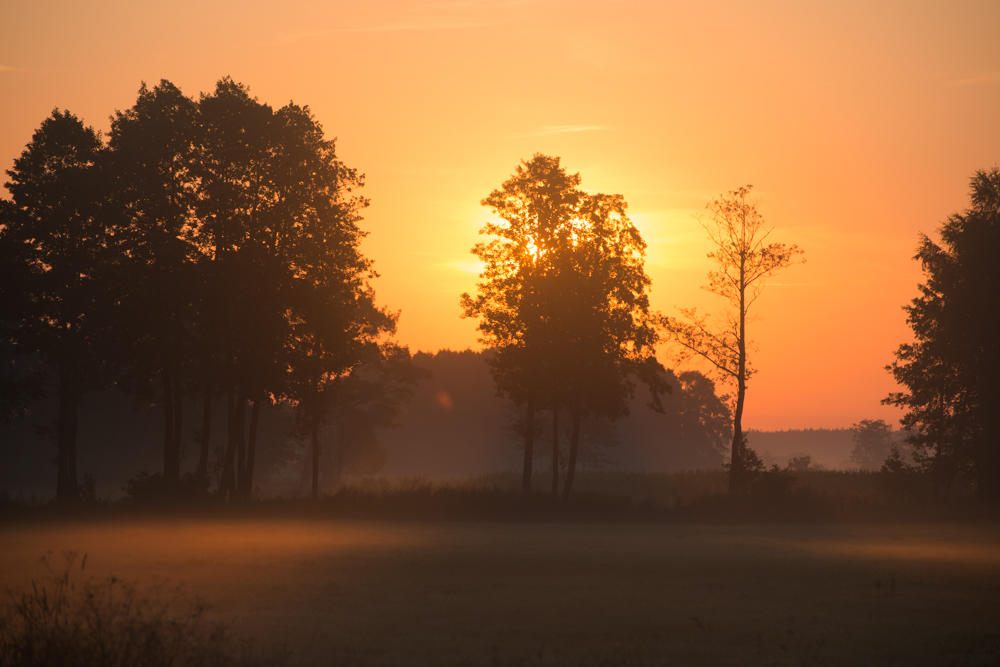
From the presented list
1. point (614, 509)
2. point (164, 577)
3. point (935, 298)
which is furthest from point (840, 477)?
point (164, 577)

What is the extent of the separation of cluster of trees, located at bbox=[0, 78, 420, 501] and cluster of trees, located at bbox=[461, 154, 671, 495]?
7.47 m

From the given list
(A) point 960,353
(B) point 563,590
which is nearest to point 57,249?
(B) point 563,590

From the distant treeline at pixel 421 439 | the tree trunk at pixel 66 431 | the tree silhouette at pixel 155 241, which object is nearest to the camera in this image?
the tree silhouette at pixel 155 241

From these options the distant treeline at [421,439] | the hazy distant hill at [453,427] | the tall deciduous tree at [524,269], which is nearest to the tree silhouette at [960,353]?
the tall deciduous tree at [524,269]

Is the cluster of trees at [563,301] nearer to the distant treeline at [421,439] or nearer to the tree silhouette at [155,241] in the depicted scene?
the tree silhouette at [155,241]

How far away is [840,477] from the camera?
5350cm

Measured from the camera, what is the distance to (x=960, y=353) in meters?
46.5

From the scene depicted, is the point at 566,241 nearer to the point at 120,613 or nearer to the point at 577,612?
the point at 577,612

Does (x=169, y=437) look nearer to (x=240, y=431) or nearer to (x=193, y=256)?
(x=240, y=431)

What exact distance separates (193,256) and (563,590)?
27.5m

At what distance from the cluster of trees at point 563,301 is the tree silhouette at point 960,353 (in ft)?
54.7

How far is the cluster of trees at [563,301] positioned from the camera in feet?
137

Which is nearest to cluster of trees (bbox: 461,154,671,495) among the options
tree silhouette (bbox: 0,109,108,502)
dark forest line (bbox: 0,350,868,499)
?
tree silhouette (bbox: 0,109,108,502)

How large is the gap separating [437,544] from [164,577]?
31.0ft
